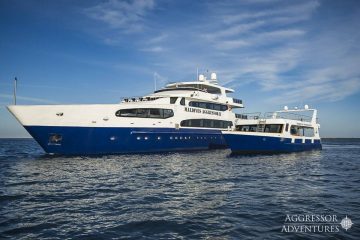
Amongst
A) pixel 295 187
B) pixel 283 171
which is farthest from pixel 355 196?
pixel 283 171

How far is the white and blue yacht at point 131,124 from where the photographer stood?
75.1ft

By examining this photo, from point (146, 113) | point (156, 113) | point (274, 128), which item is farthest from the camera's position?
point (274, 128)

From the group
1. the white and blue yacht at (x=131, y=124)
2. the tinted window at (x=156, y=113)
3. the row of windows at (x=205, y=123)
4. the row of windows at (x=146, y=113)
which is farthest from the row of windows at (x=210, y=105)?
the tinted window at (x=156, y=113)

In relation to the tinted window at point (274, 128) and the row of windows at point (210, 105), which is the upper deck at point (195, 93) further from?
the tinted window at point (274, 128)

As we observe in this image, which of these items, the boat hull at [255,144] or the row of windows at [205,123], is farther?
the row of windows at [205,123]

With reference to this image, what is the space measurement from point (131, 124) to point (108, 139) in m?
2.54

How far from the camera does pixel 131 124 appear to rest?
83.4 feet

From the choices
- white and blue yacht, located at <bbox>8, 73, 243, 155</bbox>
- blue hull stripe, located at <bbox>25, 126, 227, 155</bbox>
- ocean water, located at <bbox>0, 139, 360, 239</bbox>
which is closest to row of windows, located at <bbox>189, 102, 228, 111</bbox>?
white and blue yacht, located at <bbox>8, 73, 243, 155</bbox>

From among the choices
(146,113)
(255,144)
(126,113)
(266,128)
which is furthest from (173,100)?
(266,128)

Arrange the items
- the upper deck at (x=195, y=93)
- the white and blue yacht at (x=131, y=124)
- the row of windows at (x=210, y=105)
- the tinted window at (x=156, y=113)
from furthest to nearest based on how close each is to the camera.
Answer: the row of windows at (x=210, y=105)
the upper deck at (x=195, y=93)
the tinted window at (x=156, y=113)
the white and blue yacht at (x=131, y=124)

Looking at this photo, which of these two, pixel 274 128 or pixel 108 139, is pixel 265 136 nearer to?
pixel 274 128

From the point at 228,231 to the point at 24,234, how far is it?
194 inches

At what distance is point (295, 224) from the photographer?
7.23 meters

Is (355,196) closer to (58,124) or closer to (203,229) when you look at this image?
(203,229)
